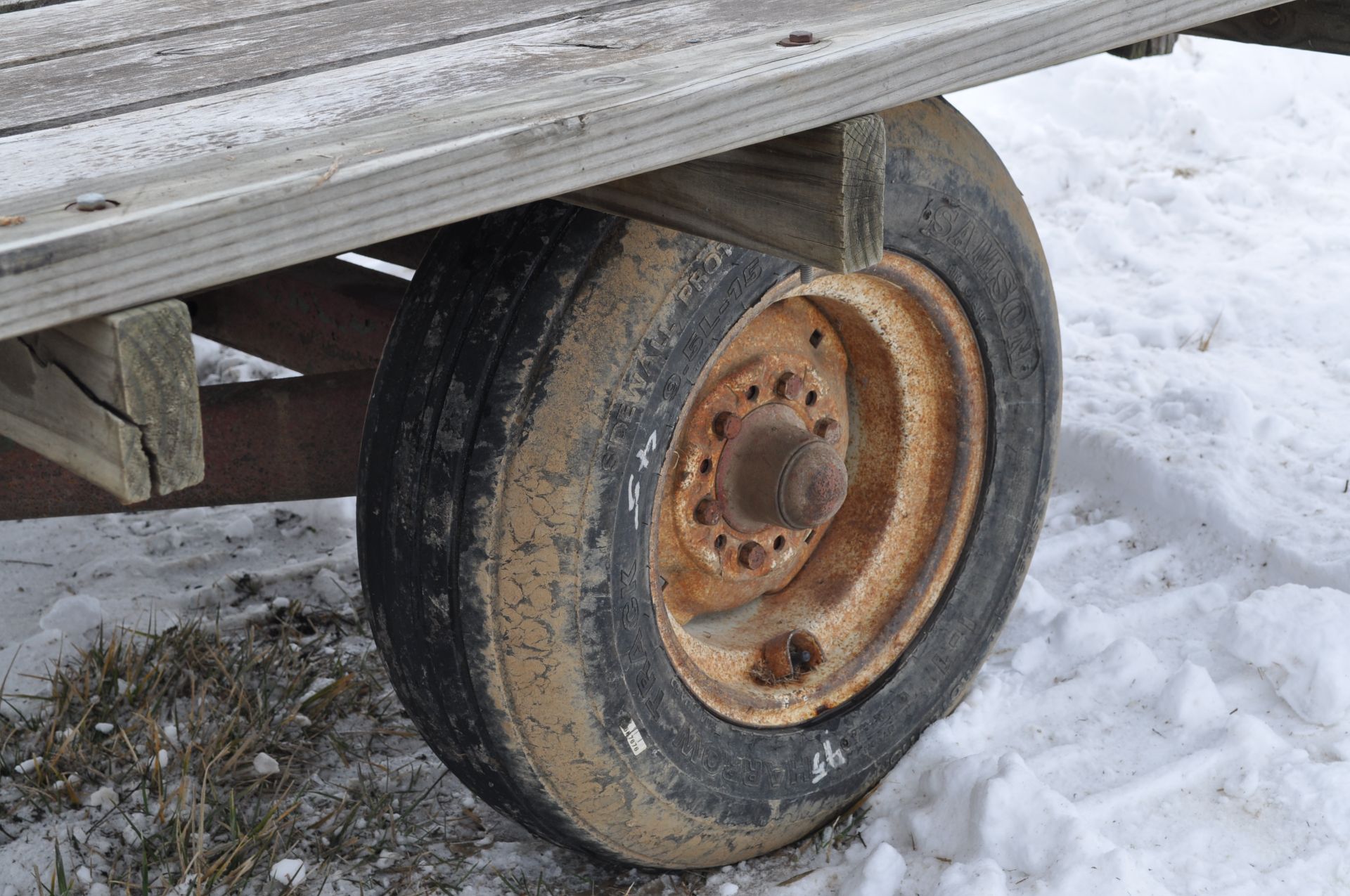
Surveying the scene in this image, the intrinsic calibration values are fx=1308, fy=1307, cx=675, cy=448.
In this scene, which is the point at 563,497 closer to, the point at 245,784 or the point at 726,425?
the point at 726,425

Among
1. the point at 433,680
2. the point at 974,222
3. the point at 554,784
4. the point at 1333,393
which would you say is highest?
the point at 974,222

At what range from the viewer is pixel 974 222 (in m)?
1.93

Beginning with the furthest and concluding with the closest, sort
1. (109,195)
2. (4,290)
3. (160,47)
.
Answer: (160,47), (109,195), (4,290)

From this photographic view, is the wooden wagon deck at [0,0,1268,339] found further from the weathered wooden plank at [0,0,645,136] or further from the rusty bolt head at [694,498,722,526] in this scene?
the rusty bolt head at [694,498,722,526]

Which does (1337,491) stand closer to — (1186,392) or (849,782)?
(1186,392)

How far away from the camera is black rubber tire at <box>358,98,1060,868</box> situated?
1560 mm

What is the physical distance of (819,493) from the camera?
6.23 ft

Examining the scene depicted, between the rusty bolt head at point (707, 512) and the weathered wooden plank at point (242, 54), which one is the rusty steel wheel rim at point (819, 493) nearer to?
the rusty bolt head at point (707, 512)

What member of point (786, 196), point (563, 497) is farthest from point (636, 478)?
point (786, 196)

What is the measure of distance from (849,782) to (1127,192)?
3.57 m

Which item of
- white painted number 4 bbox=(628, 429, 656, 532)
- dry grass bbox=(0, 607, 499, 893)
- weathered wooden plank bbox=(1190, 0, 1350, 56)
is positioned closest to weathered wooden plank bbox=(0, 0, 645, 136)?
white painted number 4 bbox=(628, 429, 656, 532)


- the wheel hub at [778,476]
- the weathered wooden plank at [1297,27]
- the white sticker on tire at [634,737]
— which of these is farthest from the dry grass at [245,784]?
the weathered wooden plank at [1297,27]

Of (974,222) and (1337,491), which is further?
(1337,491)

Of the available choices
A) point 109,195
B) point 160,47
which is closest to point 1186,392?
point 160,47
